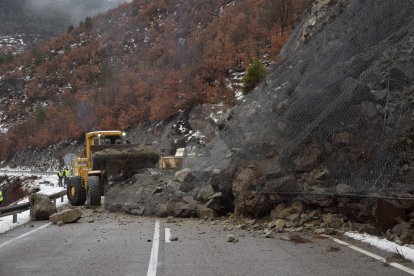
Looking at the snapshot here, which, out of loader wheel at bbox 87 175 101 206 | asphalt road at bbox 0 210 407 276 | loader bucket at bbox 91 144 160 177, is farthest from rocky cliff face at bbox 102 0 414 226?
loader bucket at bbox 91 144 160 177

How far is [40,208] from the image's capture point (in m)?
14.4

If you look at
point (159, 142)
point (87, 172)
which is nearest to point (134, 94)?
point (159, 142)

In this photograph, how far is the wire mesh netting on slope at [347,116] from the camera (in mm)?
9336

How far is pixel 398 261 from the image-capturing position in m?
6.79

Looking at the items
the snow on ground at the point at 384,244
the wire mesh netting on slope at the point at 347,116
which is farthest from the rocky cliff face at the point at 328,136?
the snow on ground at the point at 384,244

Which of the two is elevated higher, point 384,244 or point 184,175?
point 184,175

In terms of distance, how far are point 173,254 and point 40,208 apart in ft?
26.0

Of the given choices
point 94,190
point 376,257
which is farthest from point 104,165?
point 376,257

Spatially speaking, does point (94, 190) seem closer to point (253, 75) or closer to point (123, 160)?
point (123, 160)

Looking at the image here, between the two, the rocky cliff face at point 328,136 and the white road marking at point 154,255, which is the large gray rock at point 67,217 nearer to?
the rocky cliff face at point 328,136

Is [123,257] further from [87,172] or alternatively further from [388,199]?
[87,172]

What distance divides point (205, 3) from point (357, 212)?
269 ft

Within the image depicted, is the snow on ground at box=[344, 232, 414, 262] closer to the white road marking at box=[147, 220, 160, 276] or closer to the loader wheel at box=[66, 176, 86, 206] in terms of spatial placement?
the white road marking at box=[147, 220, 160, 276]

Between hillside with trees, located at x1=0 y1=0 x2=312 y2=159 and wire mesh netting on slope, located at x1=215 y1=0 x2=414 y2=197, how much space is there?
19379 mm
